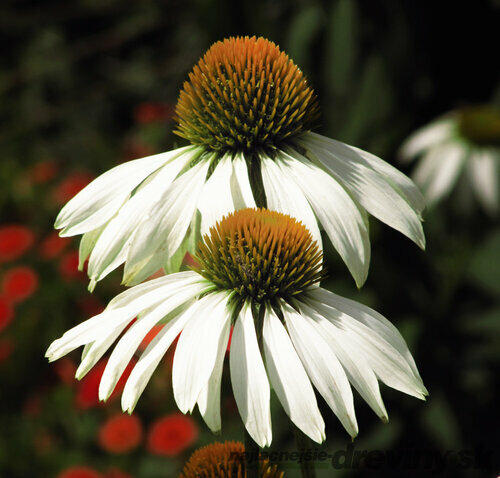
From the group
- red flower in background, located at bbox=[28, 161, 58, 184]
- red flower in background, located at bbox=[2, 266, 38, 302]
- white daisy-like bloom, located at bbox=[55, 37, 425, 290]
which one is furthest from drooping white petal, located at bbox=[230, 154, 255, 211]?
red flower in background, located at bbox=[28, 161, 58, 184]

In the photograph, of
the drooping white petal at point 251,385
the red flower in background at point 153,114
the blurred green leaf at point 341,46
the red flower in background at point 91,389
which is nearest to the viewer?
the drooping white petal at point 251,385

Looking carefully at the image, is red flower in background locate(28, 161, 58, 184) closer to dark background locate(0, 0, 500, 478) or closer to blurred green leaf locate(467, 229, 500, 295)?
dark background locate(0, 0, 500, 478)

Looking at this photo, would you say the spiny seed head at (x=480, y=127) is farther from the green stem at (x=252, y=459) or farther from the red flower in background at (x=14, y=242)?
the green stem at (x=252, y=459)

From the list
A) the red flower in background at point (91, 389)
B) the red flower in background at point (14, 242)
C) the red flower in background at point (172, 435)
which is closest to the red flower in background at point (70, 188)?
the red flower in background at point (14, 242)

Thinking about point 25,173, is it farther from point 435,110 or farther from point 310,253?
point 310,253

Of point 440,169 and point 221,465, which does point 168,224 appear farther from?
point 440,169

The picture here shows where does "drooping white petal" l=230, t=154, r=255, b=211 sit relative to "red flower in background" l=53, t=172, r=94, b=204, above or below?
below

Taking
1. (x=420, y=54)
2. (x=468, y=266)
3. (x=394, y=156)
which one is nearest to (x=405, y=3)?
(x=420, y=54)
